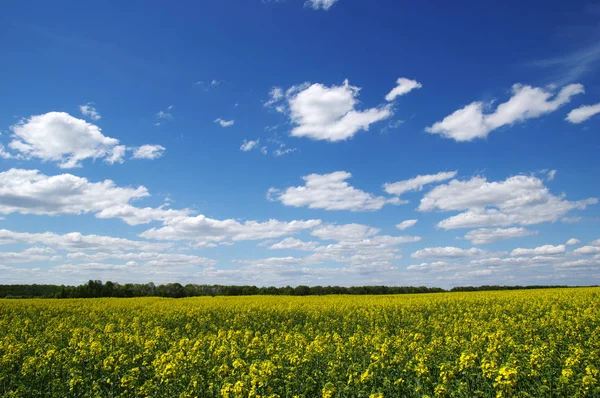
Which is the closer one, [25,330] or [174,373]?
[174,373]

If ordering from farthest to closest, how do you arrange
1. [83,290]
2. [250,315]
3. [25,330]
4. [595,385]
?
1. [83,290]
2. [250,315]
3. [25,330]
4. [595,385]

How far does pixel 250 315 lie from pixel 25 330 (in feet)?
43.4

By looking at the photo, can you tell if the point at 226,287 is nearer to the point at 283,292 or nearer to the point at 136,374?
the point at 283,292

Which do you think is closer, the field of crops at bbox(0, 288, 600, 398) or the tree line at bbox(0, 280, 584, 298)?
the field of crops at bbox(0, 288, 600, 398)

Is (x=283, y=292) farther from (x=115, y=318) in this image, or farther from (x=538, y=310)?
(x=538, y=310)

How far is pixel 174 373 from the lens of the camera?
9.44 metres

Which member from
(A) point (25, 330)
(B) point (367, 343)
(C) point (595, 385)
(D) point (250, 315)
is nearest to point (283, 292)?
(D) point (250, 315)

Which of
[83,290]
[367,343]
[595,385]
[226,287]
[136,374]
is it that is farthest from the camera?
[226,287]

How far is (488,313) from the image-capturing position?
25.4m

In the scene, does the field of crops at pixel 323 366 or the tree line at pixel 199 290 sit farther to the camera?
the tree line at pixel 199 290

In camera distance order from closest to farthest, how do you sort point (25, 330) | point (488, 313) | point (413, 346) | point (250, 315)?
point (413, 346) → point (25, 330) → point (488, 313) → point (250, 315)

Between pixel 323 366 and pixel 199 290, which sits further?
pixel 199 290

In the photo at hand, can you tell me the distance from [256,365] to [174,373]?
6.35 ft

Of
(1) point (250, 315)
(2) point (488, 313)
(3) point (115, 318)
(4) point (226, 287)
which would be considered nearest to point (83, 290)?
(4) point (226, 287)
